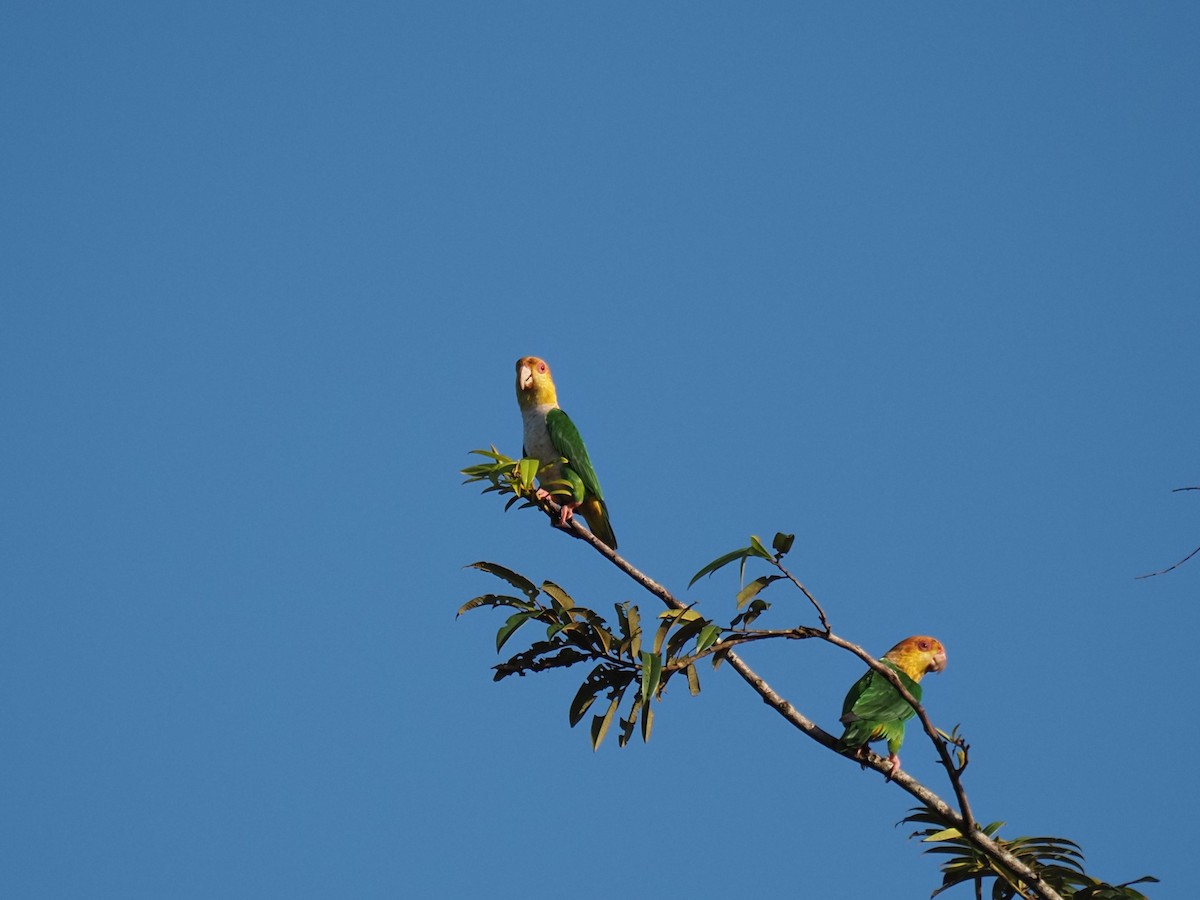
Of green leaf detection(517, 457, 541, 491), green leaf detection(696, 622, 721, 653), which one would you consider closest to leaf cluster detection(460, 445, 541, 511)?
green leaf detection(517, 457, 541, 491)

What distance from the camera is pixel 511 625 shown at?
5535 millimetres

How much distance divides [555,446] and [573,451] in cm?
22

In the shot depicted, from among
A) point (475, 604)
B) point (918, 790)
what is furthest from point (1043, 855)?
point (475, 604)

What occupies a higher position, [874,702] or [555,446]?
[555,446]

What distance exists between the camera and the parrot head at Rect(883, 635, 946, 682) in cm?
825

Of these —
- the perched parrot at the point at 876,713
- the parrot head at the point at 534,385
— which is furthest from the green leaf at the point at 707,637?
the parrot head at the point at 534,385

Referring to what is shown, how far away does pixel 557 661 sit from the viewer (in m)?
5.55

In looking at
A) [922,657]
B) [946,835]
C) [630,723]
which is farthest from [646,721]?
[922,657]

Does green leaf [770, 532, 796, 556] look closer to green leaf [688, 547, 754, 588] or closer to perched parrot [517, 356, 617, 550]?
green leaf [688, 547, 754, 588]

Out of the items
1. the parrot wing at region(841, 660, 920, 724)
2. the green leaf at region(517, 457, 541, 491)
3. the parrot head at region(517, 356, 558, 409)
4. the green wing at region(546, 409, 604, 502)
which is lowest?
the parrot wing at region(841, 660, 920, 724)

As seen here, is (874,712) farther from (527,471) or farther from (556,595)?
(527,471)

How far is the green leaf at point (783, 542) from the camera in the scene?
5.07 metres

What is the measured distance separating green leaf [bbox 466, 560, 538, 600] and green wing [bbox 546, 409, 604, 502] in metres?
2.63

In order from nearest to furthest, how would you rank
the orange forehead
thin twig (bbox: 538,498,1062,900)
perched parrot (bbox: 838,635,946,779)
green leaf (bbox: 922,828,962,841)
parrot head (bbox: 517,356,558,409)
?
1. thin twig (bbox: 538,498,1062,900)
2. green leaf (bbox: 922,828,962,841)
3. perched parrot (bbox: 838,635,946,779)
4. the orange forehead
5. parrot head (bbox: 517,356,558,409)
